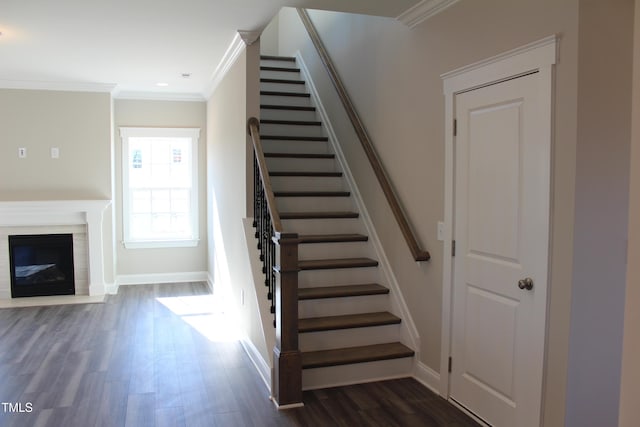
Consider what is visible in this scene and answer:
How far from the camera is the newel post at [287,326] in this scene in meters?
3.20

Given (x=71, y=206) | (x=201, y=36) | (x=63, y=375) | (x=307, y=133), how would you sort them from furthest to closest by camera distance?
(x=71, y=206) → (x=307, y=133) → (x=201, y=36) → (x=63, y=375)

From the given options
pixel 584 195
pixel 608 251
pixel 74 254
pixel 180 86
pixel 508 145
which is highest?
pixel 180 86

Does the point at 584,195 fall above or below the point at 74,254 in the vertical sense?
above

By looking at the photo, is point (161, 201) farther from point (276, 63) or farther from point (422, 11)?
point (422, 11)

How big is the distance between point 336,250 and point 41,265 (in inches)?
152

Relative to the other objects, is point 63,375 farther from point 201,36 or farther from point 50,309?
point 201,36

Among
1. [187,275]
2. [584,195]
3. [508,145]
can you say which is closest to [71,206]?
[187,275]

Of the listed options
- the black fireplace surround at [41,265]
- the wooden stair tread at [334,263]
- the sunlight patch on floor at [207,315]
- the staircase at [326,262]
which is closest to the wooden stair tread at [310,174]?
the staircase at [326,262]

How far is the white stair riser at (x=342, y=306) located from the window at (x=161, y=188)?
3.66 m

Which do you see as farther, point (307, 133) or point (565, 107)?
point (307, 133)

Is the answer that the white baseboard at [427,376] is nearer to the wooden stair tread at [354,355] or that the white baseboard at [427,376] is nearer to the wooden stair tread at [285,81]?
the wooden stair tread at [354,355]

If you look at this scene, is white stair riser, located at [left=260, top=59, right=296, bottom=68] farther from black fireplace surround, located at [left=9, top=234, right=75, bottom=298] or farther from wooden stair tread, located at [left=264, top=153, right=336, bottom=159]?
black fireplace surround, located at [left=9, top=234, right=75, bottom=298]

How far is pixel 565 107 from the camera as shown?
2375mm

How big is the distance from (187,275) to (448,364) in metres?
4.67
